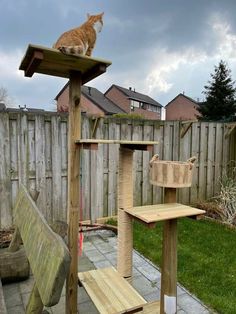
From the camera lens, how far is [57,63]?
1.68 meters

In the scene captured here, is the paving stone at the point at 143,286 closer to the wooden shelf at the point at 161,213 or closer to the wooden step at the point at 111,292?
the wooden step at the point at 111,292

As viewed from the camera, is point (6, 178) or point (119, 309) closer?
point (119, 309)

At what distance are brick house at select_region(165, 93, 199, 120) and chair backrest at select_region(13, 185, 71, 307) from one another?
1146 inches

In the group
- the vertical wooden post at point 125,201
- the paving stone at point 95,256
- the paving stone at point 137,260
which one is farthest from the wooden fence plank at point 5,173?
the vertical wooden post at point 125,201

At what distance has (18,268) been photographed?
2607 mm

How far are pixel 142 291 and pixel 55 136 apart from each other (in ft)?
7.68

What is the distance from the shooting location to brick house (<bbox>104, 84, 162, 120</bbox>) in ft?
93.2

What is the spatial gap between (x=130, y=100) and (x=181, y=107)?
6.87 m

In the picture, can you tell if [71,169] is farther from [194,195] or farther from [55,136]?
[194,195]

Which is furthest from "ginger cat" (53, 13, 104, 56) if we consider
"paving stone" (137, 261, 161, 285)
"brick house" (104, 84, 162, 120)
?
"brick house" (104, 84, 162, 120)

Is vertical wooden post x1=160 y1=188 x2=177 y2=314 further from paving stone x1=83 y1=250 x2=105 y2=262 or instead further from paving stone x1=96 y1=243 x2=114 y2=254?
paving stone x1=96 y1=243 x2=114 y2=254

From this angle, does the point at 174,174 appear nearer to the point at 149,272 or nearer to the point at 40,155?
the point at 149,272

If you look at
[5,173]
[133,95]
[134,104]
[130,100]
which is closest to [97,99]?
[130,100]

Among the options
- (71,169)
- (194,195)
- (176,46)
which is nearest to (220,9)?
(176,46)
